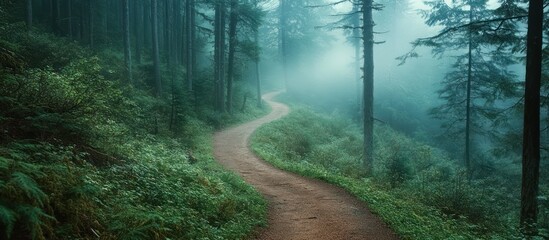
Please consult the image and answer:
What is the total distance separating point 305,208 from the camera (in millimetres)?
10383

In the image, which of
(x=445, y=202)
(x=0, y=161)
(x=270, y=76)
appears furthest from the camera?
(x=270, y=76)

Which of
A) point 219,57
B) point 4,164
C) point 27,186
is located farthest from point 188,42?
point 27,186

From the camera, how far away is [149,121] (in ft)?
60.0

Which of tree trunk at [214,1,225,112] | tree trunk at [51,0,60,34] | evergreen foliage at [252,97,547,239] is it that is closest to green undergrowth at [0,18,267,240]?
evergreen foliage at [252,97,547,239]

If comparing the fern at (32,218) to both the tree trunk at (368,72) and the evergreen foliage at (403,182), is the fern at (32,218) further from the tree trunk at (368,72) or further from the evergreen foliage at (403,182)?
the tree trunk at (368,72)

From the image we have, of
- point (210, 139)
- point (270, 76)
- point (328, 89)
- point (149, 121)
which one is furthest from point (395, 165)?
point (270, 76)

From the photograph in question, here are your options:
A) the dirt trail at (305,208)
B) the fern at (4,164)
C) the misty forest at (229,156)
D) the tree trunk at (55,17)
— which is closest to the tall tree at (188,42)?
the misty forest at (229,156)

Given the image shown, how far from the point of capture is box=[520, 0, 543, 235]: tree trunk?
928 centimetres

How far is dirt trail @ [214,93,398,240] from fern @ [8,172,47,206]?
4.93 meters

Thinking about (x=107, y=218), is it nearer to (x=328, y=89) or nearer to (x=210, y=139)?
(x=210, y=139)

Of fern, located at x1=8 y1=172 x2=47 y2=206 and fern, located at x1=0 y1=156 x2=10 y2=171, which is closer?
fern, located at x1=8 y1=172 x2=47 y2=206

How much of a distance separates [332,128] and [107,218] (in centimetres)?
2593

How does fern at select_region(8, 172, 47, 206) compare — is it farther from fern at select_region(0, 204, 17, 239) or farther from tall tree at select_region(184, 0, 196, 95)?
tall tree at select_region(184, 0, 196, 95)

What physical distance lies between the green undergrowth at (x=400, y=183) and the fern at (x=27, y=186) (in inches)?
296
